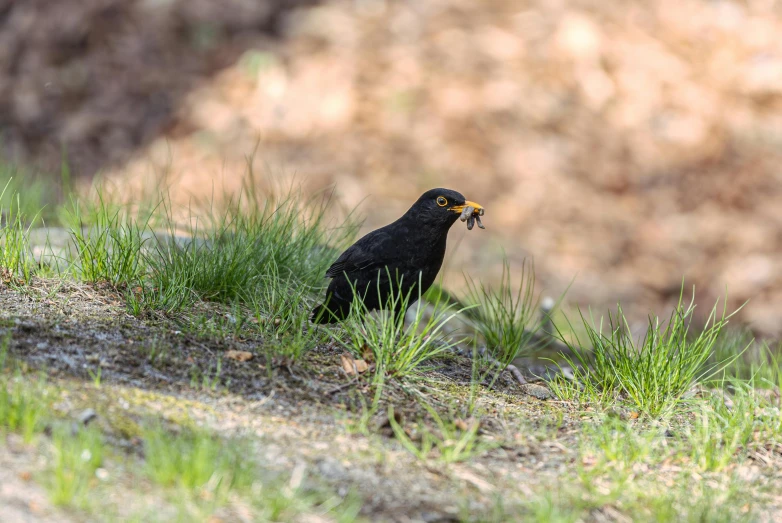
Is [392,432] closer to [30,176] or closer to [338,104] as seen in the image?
[30,176]

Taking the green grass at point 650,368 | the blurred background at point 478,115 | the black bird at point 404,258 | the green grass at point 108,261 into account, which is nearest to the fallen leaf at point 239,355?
the black bird at point 404,258

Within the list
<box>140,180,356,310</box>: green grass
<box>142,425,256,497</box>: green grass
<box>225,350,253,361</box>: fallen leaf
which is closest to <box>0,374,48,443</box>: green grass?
<box>142,425,256,497</box>: green grass

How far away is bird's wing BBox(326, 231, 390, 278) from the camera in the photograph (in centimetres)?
341

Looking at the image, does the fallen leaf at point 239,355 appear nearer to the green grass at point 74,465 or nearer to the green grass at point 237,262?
the green grass at point 237,262

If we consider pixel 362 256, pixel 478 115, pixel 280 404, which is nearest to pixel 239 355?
pixel 280 404

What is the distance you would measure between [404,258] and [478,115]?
417 centimetres

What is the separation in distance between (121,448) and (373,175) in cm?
481

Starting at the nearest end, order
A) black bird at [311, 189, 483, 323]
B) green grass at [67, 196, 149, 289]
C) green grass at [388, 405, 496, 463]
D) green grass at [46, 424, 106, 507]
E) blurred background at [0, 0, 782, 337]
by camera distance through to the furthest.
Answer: green grass at [46, 424, 106, 507], green grass at [388, 405, 496, 463], green grass at [67, 196, 149, 289], black bird at [311, 189, 483, 323], blurred background at [0, 0, 782, 337]

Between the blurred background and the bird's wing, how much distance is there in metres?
2.82

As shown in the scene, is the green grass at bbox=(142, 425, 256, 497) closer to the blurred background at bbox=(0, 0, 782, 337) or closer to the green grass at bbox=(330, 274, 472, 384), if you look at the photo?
the green grass at bbox=(330, 274, 472, 384)

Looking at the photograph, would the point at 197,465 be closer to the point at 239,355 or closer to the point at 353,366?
the point at 239,355

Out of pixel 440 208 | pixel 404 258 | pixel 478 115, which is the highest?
pixel 478 115

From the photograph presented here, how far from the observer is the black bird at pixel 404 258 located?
11.0 feet

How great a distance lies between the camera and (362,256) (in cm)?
345
